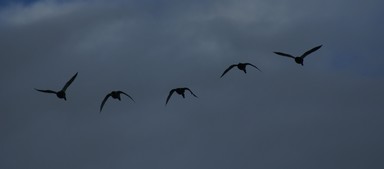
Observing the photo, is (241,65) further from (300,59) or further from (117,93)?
(117,93)

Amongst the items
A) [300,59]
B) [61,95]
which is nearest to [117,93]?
[61,95]

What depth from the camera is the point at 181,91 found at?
68000 millimetres

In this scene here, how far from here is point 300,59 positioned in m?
61.1

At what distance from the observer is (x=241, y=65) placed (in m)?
66.2

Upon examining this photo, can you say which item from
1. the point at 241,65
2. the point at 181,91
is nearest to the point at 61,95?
the point at 181,91

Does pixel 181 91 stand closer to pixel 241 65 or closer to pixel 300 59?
pixel 241 65

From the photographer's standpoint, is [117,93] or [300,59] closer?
[300,59]

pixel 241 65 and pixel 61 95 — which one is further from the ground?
pixel 241 65

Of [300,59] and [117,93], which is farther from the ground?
[300,59]

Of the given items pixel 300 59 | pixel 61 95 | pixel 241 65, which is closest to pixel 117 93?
pixel 61 95

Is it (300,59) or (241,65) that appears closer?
(300,59)

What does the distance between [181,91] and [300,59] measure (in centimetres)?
1565

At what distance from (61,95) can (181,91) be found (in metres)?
14.6

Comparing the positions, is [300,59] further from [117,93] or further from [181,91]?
[117,93]
